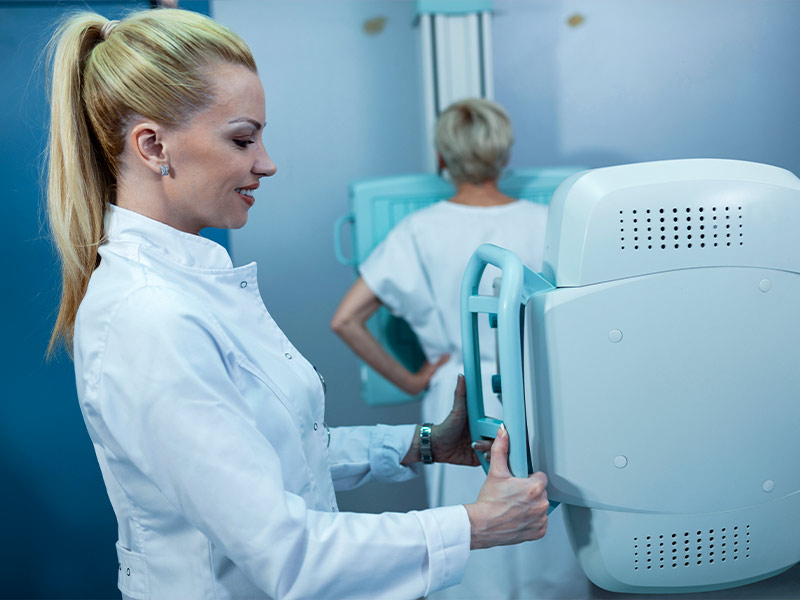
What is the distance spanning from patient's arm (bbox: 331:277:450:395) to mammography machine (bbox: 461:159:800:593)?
1.19m

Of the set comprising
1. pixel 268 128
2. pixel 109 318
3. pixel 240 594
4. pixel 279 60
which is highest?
pixel 279 60

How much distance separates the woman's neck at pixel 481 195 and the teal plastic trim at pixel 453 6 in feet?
2.15

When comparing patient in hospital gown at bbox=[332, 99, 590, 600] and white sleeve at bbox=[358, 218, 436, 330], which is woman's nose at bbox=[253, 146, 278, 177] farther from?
white sleeve at bbox=[358, 218, 436, 330]

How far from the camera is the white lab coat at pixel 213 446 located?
74 centimetres

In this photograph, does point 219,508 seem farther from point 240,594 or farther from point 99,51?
point 99,51

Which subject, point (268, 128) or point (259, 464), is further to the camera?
point (268, 128)

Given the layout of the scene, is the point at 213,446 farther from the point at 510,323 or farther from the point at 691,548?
the point at 691,548

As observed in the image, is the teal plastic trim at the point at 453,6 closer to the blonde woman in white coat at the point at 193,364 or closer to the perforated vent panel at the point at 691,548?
the blonde woman in white coat at the point at 193,364

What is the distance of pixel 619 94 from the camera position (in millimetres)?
2678

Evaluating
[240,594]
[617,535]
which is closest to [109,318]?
[240,594]

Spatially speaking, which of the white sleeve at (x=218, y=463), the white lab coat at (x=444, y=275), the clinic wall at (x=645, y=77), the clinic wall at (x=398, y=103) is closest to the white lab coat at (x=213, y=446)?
the white sleeve at (x=218, y=463)

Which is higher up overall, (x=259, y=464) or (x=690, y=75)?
(x=690, y=75)

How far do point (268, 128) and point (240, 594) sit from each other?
2.00m

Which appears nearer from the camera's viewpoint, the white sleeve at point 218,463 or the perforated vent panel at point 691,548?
the white sleeve at point 218,463
